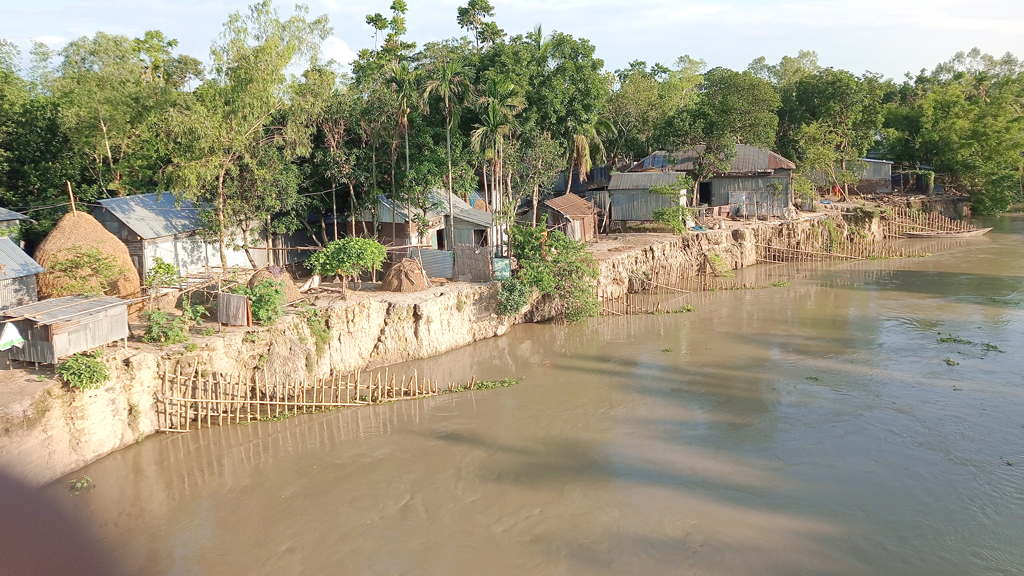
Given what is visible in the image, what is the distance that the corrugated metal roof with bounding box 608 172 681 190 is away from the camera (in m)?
34.3

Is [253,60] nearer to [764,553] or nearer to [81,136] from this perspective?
[81,136]

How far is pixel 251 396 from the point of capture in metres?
16.6

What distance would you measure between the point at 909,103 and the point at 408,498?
60.9 meters

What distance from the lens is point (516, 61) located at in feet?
85.5

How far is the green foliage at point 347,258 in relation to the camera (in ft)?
68.3

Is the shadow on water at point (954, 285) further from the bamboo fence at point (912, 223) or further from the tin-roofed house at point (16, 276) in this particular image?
the tin-roofed house at point (16, 276)

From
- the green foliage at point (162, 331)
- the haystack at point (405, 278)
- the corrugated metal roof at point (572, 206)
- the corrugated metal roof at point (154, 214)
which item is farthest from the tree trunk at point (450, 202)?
the green foliage at point (162, 331)

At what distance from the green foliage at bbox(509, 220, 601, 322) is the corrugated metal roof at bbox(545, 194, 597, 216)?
8193mm

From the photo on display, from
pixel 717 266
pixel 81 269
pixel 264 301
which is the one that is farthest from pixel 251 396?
pixel 717 266

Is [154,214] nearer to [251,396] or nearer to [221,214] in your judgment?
[221,214]

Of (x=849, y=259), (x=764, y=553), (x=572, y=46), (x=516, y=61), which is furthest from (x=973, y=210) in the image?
(x=764, y=553)

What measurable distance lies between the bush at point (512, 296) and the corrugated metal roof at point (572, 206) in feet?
31.3

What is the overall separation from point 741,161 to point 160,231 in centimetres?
2916

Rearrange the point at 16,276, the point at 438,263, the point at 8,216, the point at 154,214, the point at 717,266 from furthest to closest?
1. the point at 717,266
2. the point at 438,263
3. the point at 154,214
4. the point at 8,216
5. the point at 16,276
